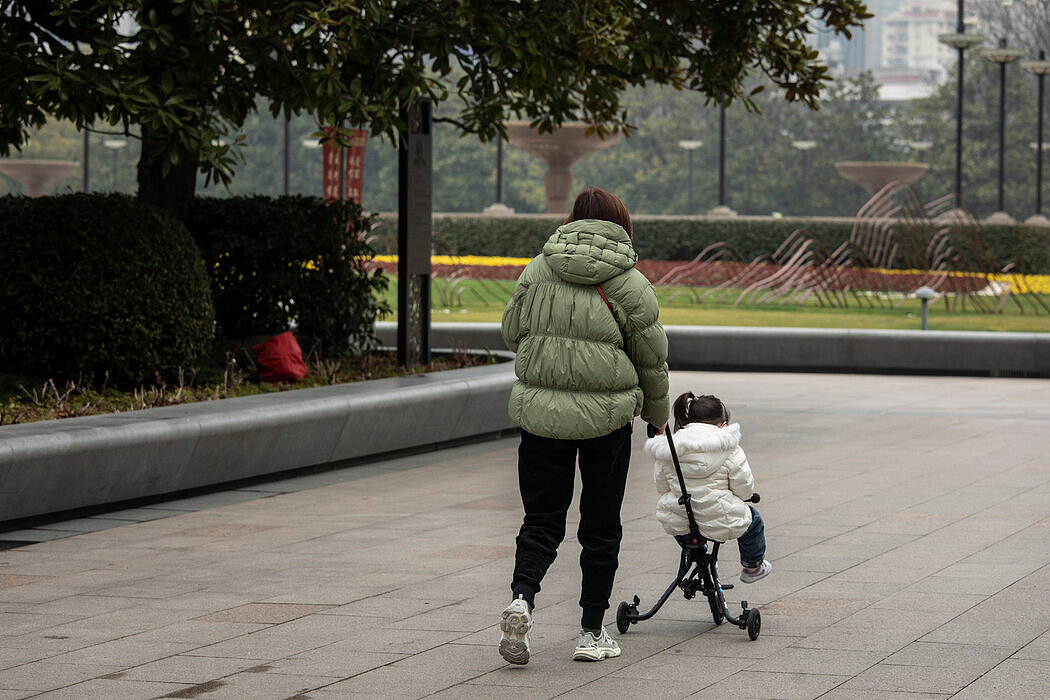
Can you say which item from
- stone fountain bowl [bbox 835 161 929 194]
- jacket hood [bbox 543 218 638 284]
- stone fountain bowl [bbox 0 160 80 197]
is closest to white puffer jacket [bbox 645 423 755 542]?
jacket hood [bbox 543 218 638 284]

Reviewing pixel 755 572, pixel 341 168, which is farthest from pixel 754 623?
pixel 341 168

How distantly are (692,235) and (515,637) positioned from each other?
33.9m

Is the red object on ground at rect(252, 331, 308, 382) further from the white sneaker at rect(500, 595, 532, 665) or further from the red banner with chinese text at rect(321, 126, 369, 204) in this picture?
the red banner with chinese text at rect(321, 126, 369, 204)

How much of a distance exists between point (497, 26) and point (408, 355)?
3.05 meters

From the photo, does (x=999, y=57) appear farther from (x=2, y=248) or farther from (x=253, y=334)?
(x=2, y=248)

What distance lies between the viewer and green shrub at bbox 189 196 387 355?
12.4 meters

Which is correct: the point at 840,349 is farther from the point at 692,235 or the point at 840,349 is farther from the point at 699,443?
the point at 692,235

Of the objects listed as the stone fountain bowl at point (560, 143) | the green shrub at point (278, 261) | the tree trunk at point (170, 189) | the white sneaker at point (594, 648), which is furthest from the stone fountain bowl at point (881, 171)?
the white sneaker at point (594, 648)

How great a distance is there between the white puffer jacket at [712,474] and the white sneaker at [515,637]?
856mm

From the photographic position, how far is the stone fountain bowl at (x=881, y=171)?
43.0m

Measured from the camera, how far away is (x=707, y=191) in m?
74.8

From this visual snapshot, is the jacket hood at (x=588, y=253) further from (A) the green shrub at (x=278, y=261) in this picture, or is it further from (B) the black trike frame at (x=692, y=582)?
(A) the green shrub at (x=278, y=261)

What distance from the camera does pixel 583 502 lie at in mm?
5652

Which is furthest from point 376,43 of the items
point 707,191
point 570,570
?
point 707,191
